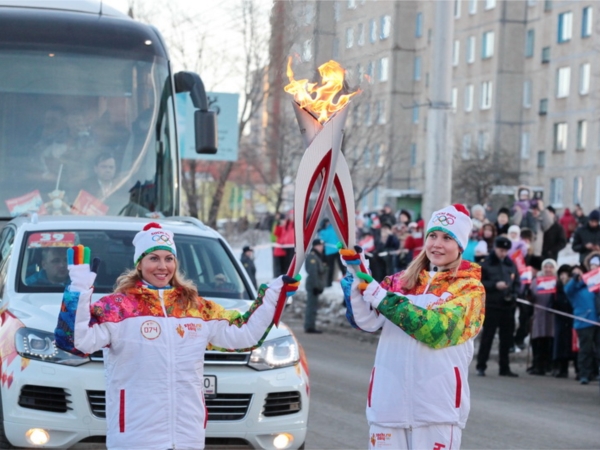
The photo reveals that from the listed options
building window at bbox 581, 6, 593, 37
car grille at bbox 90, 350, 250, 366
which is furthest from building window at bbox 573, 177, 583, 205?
car grille at bbox 90, 350, 250, 366

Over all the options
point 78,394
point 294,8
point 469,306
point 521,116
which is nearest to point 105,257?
point 78,394

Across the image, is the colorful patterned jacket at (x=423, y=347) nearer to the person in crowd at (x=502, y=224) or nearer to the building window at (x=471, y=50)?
the person in crowd at (x=502, y=224)

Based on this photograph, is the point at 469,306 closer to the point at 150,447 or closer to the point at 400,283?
the point at 400,283

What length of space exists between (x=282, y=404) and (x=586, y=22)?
4556 centimetres

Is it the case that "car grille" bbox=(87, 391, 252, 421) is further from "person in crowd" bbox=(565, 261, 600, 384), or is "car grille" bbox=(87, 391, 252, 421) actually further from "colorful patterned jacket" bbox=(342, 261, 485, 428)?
"person in crowd" bbox=(565, 261, 600, 384)

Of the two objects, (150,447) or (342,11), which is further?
(342,11)

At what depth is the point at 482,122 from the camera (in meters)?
58.2

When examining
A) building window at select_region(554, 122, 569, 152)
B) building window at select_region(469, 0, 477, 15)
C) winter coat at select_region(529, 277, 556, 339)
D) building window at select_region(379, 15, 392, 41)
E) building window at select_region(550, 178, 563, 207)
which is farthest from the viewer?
building window at select_region(469, 0, 477, 15)

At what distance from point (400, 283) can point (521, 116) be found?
177ft

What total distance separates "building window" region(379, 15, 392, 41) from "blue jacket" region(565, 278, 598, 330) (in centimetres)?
454

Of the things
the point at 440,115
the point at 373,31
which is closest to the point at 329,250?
the point at 440,115

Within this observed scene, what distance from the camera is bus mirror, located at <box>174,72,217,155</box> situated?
11.9 m

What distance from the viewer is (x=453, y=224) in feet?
16.6

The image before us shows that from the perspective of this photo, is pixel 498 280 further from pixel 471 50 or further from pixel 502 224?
pixel 471 50
